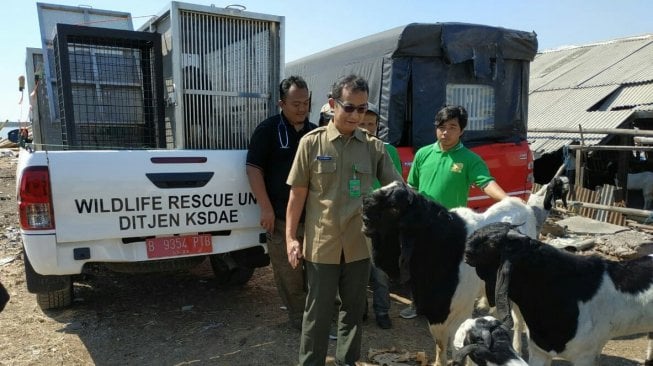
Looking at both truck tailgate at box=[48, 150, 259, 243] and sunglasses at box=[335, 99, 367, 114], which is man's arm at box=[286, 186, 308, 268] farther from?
truck tailgate at box=[48, 150, 259, 243]

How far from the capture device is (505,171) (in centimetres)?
588

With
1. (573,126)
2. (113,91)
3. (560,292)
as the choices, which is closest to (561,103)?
(573,126)

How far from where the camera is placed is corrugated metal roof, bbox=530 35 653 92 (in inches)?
500

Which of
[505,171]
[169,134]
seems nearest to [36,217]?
[169,134]

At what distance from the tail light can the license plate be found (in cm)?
73

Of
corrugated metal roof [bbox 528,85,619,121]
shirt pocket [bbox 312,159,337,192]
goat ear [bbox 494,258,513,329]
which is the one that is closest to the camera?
goat ear [bbox 494,258,513,329]

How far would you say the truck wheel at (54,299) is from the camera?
14.6 feet

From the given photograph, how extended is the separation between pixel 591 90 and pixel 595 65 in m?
2.18

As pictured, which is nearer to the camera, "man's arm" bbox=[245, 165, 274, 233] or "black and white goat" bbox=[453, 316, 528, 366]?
"black and white goat" bbox=[453, 316, 528, 366]

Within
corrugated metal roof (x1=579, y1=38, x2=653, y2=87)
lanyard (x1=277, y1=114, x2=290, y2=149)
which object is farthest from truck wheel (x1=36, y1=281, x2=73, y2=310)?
corrugated metal roof (x1=579, y1=38, x2=653, y2=87)

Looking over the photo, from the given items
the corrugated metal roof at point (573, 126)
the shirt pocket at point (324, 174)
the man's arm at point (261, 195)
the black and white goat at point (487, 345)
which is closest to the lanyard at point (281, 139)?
the man's arm at point (261, 195)

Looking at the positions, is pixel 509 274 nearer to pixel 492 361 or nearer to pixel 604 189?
pixel 492 361

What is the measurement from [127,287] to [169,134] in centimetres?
188

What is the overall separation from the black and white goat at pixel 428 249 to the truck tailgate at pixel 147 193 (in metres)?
1.52
